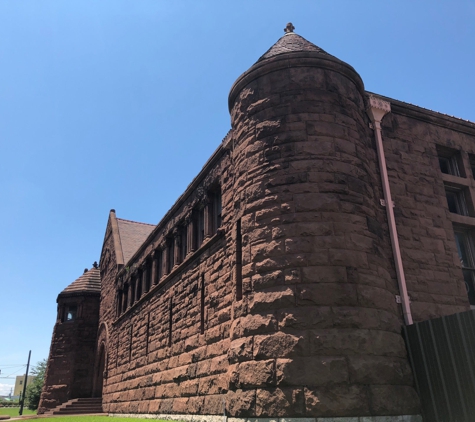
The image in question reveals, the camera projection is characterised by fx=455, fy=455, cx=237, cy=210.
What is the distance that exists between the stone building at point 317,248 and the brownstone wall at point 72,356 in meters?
16.6

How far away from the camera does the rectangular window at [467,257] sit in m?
10.4

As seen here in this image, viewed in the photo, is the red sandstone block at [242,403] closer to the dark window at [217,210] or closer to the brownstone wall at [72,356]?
the dark window at [217,210]

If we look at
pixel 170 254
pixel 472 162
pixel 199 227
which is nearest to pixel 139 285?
pixel 170 254

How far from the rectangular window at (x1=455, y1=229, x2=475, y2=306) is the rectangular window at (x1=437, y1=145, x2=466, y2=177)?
1595 mm

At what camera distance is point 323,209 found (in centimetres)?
820

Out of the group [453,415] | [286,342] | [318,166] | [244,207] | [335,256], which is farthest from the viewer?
[244,207]

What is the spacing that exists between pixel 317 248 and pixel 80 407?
73.0 feet

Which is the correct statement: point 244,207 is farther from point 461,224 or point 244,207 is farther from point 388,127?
point 461,224

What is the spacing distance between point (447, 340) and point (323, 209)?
9.54ft

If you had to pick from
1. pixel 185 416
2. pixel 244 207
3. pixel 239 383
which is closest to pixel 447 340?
pixel 239 383

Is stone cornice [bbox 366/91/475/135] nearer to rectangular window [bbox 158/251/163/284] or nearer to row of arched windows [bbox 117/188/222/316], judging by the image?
row of arched windows [bbox 117/188/222/316]

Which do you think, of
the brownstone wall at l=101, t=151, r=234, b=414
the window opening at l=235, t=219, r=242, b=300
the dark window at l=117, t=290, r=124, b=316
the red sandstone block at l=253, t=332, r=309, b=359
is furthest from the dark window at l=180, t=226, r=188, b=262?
the dark window at l=117, t=290, r=124, b=316

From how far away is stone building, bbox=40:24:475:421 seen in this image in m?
7.23

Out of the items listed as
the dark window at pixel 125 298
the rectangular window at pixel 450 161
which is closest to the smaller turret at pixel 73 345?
the dark window at pixel 125 298
